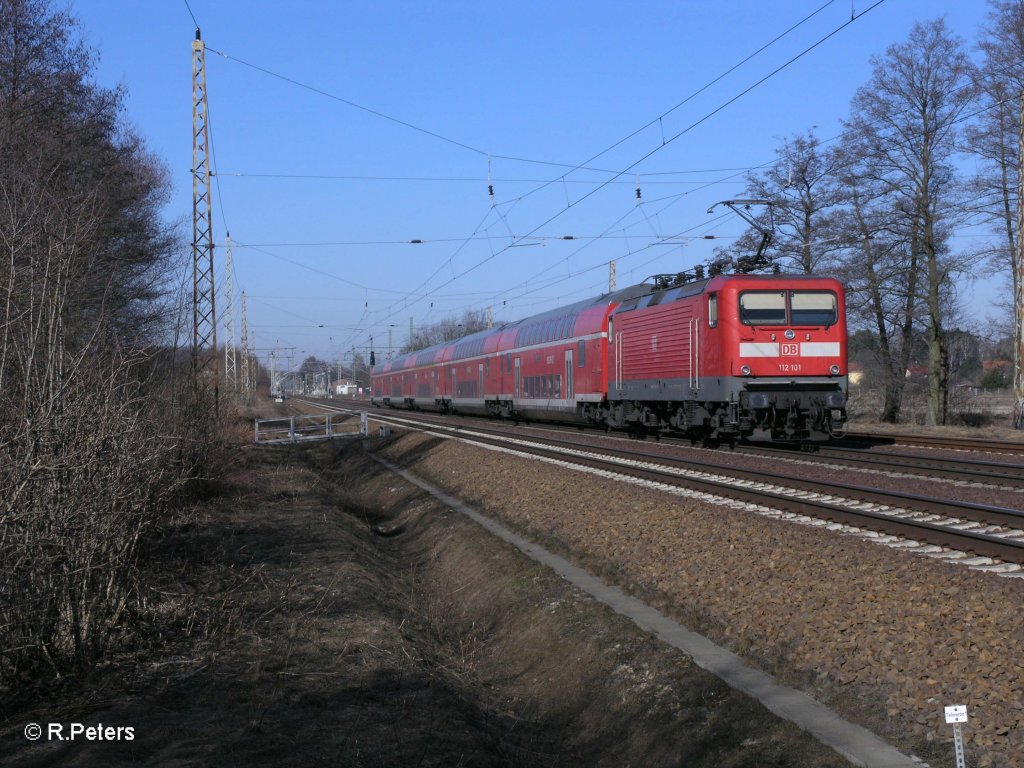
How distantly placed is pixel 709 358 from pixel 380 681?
14.4 m

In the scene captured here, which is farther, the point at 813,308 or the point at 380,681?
the point at 813,308

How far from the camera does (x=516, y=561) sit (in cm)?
1173

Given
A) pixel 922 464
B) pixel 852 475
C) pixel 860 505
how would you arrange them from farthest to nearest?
1. pixel 922 464
2. pixel 852 475
3. pixel 860 505

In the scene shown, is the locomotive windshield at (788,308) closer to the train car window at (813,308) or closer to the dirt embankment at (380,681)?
the train car window at (813,308)

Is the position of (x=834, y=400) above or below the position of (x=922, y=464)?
above

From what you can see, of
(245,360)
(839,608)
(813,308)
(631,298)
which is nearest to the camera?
(839,608)

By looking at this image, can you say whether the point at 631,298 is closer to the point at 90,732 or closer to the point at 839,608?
the point at 839,608

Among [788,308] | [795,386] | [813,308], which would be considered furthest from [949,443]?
[788,308]

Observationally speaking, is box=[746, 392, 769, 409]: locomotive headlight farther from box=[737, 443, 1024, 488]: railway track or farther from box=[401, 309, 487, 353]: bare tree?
box=[401, 309, 487, 353]: bare tree

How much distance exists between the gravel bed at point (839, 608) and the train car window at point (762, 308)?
279 inches

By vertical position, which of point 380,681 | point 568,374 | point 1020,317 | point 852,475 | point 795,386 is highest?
point 1020,317

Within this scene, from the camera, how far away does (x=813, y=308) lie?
2042 cm

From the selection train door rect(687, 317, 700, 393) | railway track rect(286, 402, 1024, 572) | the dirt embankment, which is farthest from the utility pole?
the dirt embankment

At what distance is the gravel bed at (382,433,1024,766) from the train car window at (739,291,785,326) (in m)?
7.08
